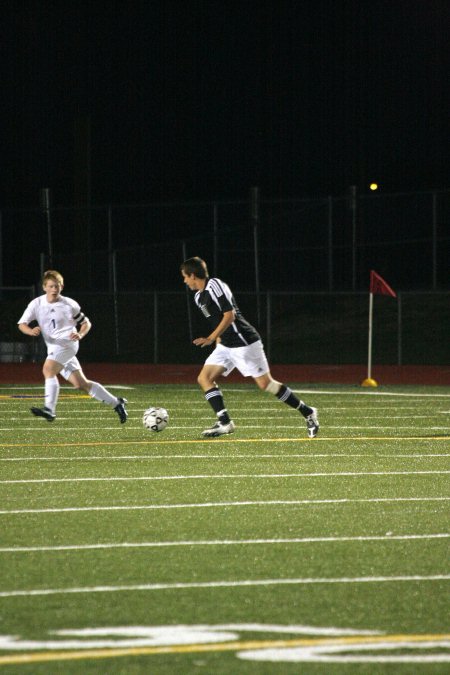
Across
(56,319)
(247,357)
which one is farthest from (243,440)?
(56,319)

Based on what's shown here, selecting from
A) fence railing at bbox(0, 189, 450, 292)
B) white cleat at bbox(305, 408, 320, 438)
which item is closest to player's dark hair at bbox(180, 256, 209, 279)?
white cleat at bbox(305, 408, 320, 438)

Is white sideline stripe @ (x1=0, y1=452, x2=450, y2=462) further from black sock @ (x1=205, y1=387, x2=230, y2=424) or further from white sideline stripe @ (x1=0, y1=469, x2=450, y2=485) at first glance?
black sock @ (x1=205, y1=387, x2=230, y2=424)

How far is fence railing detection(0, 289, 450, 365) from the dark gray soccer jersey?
2252 cm

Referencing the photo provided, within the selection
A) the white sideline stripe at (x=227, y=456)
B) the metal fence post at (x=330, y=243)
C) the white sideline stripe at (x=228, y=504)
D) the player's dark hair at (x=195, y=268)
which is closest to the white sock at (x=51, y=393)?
the player's dark hair at (x=195, y=268)

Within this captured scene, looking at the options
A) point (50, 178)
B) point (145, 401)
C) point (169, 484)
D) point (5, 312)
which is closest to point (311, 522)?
point (169, 484)

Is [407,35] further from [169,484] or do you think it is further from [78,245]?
[169,484]

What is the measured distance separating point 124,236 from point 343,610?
42449mm

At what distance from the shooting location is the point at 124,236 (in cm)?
4859

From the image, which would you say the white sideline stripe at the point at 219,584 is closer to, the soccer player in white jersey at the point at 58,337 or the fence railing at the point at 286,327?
the soccer player in white jersey at the point at 58,337

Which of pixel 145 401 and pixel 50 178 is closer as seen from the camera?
pixel 145 401

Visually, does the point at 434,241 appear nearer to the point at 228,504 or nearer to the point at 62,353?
the point at 62,353

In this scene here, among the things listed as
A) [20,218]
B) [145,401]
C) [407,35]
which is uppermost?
[407,35]

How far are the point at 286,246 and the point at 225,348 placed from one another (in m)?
29.7

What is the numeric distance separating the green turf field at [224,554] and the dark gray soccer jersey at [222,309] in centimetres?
111
